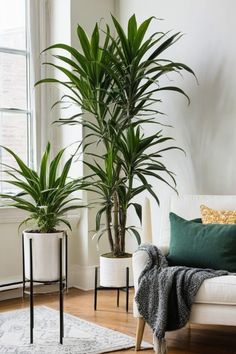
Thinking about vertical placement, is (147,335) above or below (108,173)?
below

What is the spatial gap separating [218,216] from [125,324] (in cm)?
92

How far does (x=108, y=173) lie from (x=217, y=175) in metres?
0.79

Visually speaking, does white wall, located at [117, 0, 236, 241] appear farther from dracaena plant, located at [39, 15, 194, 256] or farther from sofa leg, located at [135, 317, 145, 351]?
sofa leg, located at [135, 317, 145, 351]

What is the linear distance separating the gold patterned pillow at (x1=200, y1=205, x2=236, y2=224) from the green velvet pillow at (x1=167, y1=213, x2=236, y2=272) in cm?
13

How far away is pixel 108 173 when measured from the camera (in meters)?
3.82

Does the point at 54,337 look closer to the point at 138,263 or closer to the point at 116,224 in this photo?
the point at 138,263

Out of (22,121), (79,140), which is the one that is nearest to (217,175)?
(79,140)

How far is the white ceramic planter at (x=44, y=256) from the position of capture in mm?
3201

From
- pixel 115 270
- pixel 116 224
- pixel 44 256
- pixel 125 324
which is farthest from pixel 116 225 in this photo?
pixel 44 256

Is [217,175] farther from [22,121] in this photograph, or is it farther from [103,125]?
[22,121]

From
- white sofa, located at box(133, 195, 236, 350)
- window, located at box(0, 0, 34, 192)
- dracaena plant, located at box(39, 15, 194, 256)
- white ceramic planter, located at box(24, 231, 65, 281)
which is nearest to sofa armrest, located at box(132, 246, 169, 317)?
white sofa, located at box(133, 195, 236, 350)

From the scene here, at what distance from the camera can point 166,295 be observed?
2.88 metres

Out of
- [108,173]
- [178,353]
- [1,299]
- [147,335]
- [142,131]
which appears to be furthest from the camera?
[142,131]

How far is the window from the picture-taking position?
439 cm
